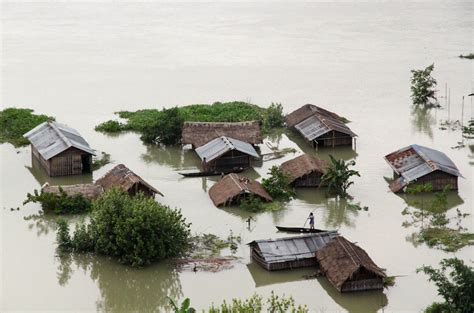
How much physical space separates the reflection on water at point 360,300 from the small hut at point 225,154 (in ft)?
27.1

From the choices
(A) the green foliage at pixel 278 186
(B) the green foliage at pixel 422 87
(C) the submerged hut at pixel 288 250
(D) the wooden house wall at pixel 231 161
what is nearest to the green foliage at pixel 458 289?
(C) the submerged hut at pixel 288 250

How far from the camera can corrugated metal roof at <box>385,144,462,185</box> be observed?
81.3ft

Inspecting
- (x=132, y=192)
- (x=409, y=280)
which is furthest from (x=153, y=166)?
(x=409, y=280)

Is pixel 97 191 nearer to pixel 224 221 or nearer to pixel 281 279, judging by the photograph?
pixel 224 221

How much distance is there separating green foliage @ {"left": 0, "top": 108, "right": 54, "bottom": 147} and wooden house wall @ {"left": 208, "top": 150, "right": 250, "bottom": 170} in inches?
282

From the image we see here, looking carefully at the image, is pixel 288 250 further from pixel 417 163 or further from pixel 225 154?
pixel 225 154

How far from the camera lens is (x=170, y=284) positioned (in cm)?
1970

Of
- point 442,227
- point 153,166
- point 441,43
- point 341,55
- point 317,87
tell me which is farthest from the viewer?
point 441,43

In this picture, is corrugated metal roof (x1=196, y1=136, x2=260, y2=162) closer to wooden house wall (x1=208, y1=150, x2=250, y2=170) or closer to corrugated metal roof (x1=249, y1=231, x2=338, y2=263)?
wooden house wall (x1=208, y1=150, x2=250, y2=170)

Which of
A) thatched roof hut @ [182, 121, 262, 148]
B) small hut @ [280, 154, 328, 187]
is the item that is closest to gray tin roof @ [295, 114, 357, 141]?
thatched roof hut @ [182, 121, 262, 148]

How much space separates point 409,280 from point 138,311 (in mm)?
6485

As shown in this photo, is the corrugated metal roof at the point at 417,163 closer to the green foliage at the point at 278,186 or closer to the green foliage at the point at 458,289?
the green foliage at the point at 278,186

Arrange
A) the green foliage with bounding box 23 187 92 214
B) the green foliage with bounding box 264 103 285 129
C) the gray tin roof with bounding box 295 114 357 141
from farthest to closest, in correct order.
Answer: the green foliage with bounding box 264 103 285 129 < the gray tin roof with bounding box 295 114 357 141 < the green foliage with bounding box 23 187 92 214

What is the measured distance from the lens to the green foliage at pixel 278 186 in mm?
24422
